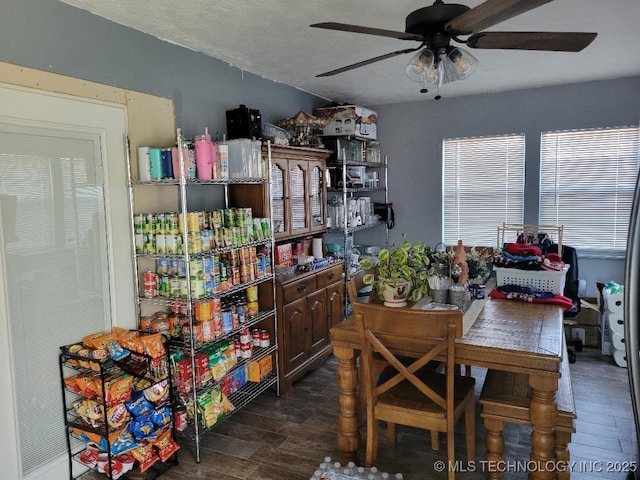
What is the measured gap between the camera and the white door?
214cm

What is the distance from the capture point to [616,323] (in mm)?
3744

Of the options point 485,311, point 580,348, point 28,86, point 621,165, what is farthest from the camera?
point 621,165

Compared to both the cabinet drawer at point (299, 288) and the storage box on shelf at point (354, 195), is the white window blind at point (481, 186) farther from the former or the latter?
the cabinet drawer at point (299, 288)

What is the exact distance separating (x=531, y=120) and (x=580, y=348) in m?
2.21

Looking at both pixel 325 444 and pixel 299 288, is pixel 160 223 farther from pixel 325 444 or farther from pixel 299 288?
pixel 325 444

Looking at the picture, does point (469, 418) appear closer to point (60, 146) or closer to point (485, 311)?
point (485, 311)

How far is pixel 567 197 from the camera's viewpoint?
4582 millimetres

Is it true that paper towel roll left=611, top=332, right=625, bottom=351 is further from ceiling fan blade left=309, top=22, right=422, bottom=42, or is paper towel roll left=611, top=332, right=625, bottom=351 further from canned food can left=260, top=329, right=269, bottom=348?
ceiling fan blade left=309, top=22, right=422, bottom=42

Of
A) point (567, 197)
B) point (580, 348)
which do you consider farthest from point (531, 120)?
point (580, 348)

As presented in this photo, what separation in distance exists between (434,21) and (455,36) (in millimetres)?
133

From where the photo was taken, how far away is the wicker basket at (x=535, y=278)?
2.78 m

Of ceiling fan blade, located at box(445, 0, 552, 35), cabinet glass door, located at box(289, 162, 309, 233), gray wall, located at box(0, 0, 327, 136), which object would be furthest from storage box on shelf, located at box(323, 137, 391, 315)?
ceiling fan blade, located at box(445, 0, 552, 35)

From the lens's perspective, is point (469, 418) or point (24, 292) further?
point (469, 418)

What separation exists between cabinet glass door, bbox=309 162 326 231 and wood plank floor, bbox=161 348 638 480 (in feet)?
4.69
